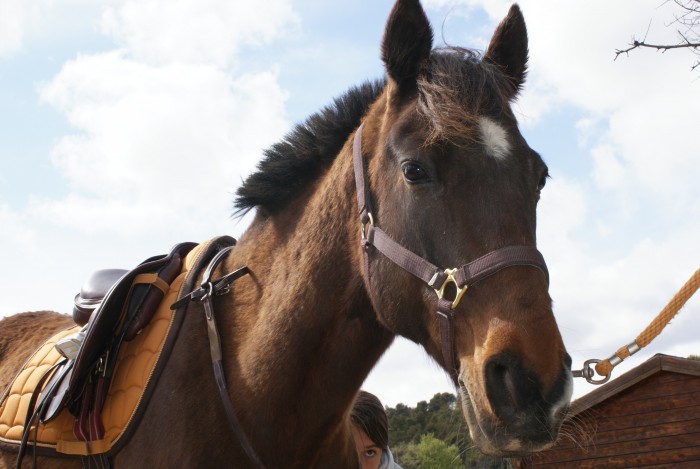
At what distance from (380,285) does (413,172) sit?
522 mm

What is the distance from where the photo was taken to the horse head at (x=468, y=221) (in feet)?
6.88

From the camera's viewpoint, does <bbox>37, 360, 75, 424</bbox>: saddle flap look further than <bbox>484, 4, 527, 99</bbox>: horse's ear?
No

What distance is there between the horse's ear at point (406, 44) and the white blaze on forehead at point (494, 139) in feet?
1.83

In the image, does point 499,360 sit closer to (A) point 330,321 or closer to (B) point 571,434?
(B) point 571,434

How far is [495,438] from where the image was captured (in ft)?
7.02

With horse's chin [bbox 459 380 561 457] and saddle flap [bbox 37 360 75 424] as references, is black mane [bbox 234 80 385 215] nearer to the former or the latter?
saddle flap [bbox 37 360 75 424]

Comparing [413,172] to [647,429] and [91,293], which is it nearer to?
[91,293]

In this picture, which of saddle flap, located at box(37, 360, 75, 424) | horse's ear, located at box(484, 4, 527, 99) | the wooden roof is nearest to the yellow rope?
horse's ear, located at box(484, 4, 527, 99)

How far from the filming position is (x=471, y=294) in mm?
2328

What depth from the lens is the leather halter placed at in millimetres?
2287

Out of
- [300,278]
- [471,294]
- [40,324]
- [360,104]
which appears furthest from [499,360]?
[40,324]

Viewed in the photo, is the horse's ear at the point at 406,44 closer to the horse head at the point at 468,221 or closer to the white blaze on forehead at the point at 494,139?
the horse head at the point at 468,221

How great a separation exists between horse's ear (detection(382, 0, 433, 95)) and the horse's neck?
0.59 metres

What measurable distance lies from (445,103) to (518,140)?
37cm
